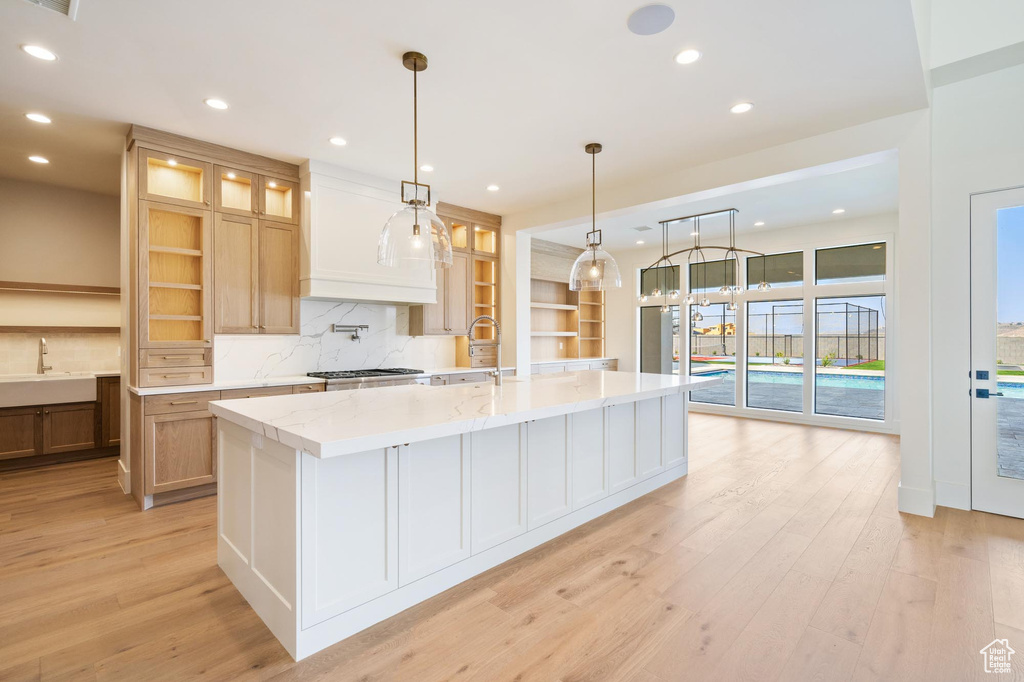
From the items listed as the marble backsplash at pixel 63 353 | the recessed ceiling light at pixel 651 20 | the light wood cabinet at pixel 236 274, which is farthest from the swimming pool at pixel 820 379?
the marble backsplash at pixel 63 353

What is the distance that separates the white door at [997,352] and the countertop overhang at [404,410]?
6.71ft

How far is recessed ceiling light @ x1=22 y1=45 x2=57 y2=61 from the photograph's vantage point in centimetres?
258

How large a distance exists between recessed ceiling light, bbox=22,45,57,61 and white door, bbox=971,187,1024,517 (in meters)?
5.89

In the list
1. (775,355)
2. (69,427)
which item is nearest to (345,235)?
(69,427)

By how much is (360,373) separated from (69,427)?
113 inches

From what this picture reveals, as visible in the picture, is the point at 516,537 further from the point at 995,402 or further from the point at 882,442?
the point at 882,442

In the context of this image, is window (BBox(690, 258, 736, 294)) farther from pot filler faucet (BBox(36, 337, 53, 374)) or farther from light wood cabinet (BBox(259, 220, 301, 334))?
pot filler faucet (BBox(36, 337, 53, 374))

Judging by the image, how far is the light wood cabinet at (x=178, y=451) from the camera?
3514 millimetres

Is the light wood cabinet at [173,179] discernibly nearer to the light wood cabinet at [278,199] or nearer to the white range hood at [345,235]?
the light wood cabinet at [278,199]

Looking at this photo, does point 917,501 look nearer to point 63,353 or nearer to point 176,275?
point 176,275

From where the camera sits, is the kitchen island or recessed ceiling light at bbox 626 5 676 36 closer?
the kitchen island

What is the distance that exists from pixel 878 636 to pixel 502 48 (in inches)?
129

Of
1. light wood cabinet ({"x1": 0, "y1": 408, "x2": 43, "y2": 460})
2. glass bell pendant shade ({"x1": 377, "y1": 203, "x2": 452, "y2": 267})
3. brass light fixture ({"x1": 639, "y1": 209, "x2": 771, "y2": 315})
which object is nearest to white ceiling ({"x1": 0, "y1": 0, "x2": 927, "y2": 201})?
glass bell pendant shade ({"x1": 377, "y1": 203, "x2": 452, "y2": 267})

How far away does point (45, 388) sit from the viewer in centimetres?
446
